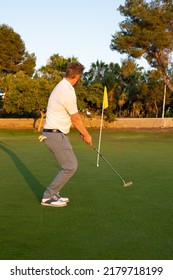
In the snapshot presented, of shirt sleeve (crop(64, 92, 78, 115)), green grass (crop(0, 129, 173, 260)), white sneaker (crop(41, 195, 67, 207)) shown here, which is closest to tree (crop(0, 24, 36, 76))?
green grass (crop(0, 129, 173, 260))

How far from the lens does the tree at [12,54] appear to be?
4703 cm

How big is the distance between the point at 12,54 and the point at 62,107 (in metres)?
42.8

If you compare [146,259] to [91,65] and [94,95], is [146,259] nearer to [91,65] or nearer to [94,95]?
[94,95]

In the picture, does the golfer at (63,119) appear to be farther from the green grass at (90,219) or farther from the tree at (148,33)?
the tree at (148,33)

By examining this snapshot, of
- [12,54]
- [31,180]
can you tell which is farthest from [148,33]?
[31,180]

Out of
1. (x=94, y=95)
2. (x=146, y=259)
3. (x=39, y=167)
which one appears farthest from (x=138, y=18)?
(x=146, y=259)

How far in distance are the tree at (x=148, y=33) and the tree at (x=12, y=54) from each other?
14643 millimetres

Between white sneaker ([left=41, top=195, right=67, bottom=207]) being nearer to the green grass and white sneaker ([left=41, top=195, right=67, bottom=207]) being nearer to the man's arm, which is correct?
the green grass

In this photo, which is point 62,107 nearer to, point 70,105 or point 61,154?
point 70,105

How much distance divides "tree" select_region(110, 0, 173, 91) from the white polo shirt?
28972 mm

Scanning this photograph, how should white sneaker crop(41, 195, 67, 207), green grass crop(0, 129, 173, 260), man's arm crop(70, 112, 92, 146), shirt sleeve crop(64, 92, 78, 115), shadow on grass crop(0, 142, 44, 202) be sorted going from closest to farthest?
green grass crop(0, 129, 173, 260), shirt sleeve crop(64, 92, 78, 115), man's arm crop(70, 112, 92, 146), white sneaker crop(41, 195, 67, 207), shadow on grass crop(0, 142, 44, 202)

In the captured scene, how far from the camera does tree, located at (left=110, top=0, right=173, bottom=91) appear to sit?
34156 mm

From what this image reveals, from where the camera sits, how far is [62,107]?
6340mm

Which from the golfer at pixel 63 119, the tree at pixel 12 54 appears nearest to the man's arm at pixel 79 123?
the golfer at pixel 63 119
